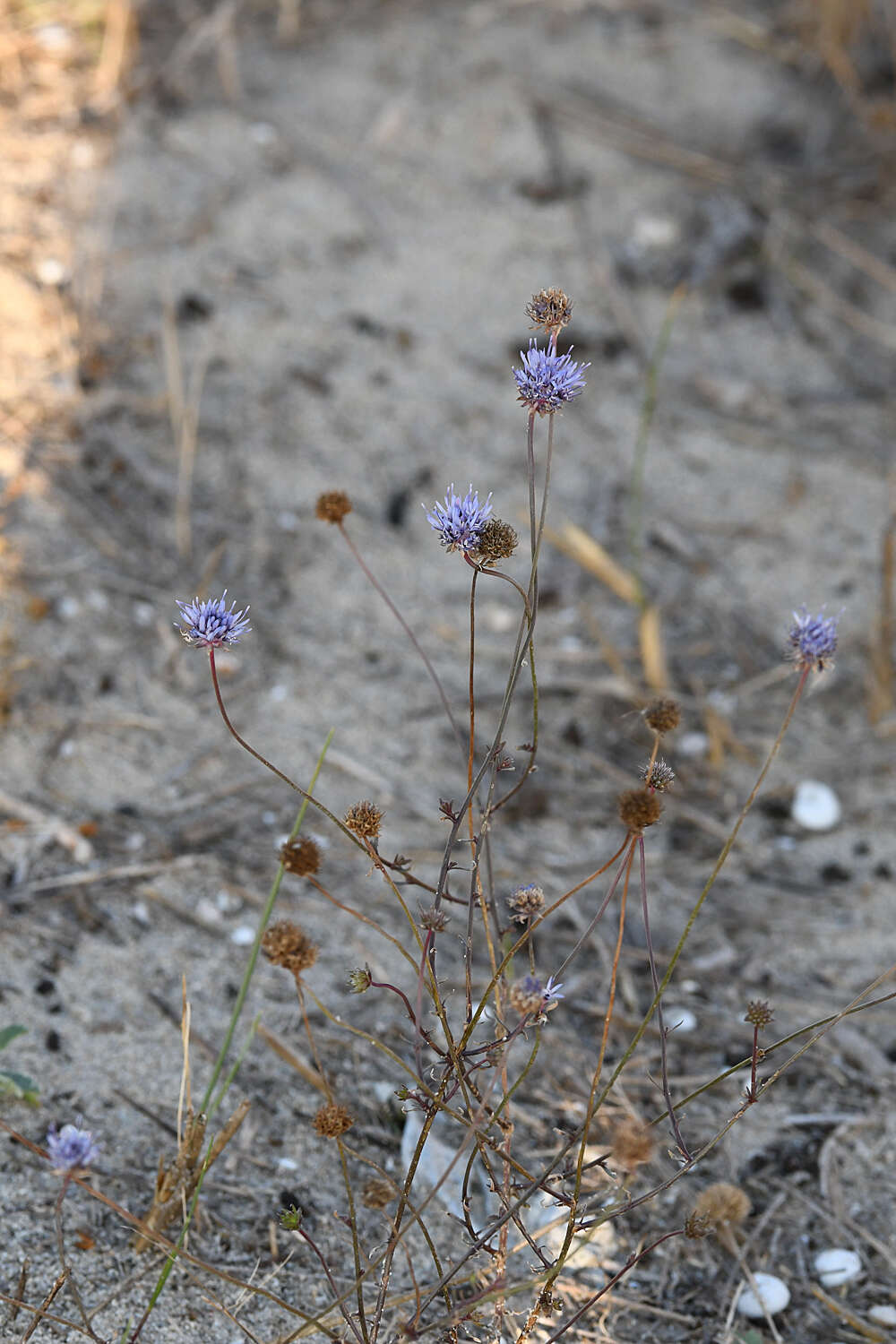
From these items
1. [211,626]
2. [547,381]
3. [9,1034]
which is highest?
[547,381]

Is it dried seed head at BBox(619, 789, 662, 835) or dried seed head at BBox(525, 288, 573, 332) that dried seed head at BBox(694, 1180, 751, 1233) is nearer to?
dried seed head at BBox(619, 789, 662, 835)

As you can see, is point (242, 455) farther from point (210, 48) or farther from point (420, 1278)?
point (420, 1278)

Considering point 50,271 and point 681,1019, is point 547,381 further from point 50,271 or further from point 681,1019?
point 50,271

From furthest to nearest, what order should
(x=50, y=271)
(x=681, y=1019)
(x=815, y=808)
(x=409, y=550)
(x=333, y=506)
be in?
(x=50, y=271) → (x=409, y=550) → (x=815, y=808) → (x=681, y=1019) → (x=333, y=506)

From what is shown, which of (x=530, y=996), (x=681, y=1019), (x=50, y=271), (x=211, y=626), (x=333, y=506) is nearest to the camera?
(x=530, y=996)

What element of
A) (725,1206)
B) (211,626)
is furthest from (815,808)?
(211,626)

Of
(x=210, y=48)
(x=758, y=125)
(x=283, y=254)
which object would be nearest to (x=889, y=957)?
(x=283, y=254)

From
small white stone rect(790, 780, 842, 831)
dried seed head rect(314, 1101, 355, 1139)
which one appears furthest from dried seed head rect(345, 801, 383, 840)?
small white stone rect(790, 780, 842, 831)
